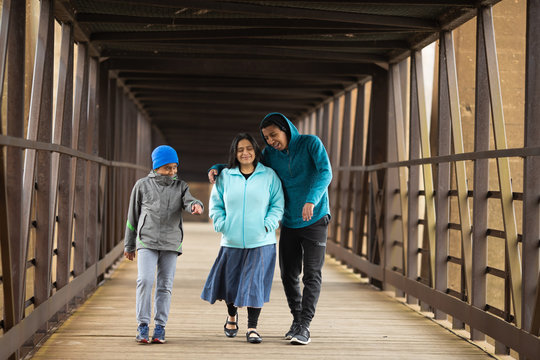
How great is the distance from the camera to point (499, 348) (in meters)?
5.50

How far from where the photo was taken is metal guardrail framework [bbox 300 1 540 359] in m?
4.86

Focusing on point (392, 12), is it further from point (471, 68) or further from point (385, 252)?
point (471, 68)

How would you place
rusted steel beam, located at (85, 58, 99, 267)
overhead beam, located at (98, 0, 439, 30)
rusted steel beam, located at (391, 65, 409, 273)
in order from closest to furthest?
overhead beam, located at (98, 0, 439, 30) → rusted steel beam, located at (391, 65, 409, 273) → rusted steel beam, located at (85, 58, 99, 267)

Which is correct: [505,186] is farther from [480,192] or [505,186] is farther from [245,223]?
[245,223]

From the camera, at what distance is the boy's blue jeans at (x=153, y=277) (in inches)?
213

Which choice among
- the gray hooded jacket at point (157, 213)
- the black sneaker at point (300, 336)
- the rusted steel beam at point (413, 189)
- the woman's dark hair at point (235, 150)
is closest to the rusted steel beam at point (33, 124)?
the gray hooded jacket at point (157, 213)

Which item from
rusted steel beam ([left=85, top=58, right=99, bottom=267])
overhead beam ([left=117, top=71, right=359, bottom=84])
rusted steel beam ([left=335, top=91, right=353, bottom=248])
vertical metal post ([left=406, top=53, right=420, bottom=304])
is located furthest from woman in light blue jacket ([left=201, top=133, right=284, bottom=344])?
rusted steel beam ([left=335, top=91, right=353, bottom=248])

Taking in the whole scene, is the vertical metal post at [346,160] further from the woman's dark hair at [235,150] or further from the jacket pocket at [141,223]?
the jacket pocket at [141,223]

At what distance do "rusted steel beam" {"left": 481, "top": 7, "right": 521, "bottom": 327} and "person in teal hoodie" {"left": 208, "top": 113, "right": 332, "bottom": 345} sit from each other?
1153mm

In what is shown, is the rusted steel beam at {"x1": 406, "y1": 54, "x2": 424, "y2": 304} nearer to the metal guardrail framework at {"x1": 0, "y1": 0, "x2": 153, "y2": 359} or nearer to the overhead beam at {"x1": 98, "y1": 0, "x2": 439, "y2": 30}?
the overhead beam at {"x1": 98, "y1": 0, "x2": 439, "y2": 30}

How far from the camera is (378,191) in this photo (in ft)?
31.1

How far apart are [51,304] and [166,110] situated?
39.4ft

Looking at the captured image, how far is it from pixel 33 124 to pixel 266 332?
7.65 feet

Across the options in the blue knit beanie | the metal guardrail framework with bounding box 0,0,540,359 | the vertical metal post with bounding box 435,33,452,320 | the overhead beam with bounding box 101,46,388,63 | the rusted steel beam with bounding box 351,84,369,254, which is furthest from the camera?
the rusted steel beam with bounding box 351,84,369,254
